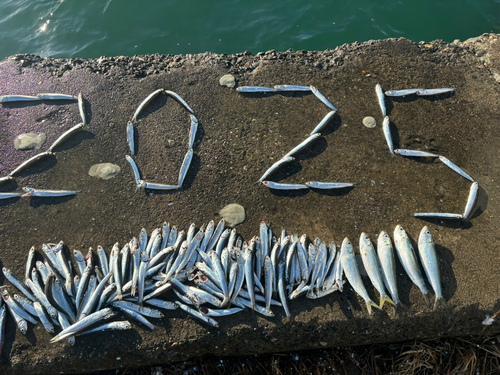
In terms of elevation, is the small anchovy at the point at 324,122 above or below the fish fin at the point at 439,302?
above

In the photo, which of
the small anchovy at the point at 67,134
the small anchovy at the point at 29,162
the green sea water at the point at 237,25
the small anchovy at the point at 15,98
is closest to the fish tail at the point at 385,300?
the small anchovy at the point at 67,134

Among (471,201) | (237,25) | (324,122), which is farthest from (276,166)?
(237,25)

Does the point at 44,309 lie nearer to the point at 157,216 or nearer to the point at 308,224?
the point at 157,216

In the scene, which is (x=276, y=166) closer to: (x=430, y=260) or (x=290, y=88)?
(x=290, y=88)

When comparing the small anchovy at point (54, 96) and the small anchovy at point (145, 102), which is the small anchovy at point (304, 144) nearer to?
the small anchovy at point (145, 102)

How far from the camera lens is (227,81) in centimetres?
535

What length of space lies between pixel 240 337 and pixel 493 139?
4866 mm

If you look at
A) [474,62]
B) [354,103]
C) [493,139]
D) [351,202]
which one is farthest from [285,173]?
[474,62]

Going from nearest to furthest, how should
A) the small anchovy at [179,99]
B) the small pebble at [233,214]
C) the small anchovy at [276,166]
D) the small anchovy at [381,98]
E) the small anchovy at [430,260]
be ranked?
the small anchovy at [430,260]
the small pebble at [233,214]
the small anchovy at [276,166]
the small anchovy at [381,98]
the small anchovy at [179,99]

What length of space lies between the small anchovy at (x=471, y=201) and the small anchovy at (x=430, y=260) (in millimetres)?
688

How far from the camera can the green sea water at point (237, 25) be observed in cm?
736

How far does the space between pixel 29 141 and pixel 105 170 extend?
1.45 m

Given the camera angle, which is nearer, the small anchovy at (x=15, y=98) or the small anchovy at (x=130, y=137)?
the small anchovy at (x=130, y=137)

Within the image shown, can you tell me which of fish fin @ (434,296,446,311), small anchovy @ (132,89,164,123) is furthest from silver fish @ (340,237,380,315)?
small anchovy @ (132,89,164,123)
